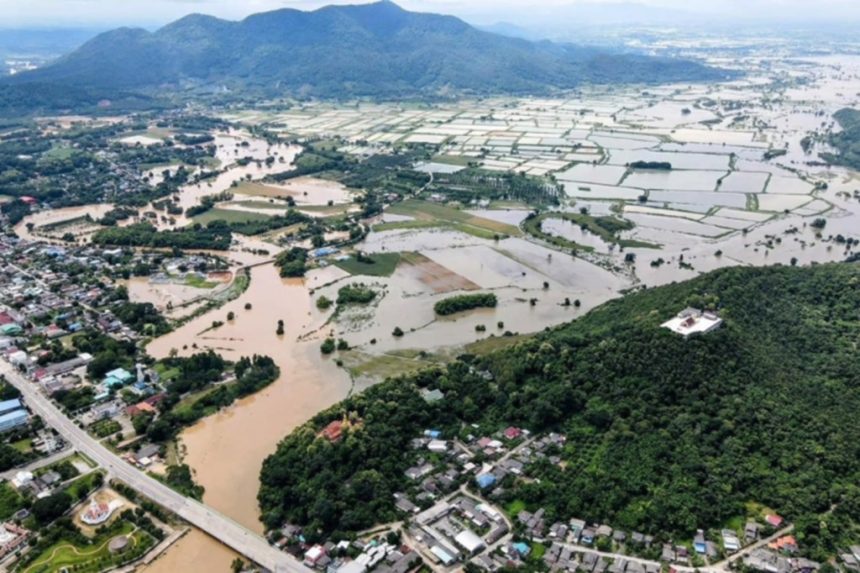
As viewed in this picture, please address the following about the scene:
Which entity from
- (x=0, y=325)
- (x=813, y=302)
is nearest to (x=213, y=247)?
(x=0, y=325)

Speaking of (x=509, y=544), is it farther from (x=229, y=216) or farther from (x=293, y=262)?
(x=229, y=216)

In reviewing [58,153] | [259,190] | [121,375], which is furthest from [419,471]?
[58,153]

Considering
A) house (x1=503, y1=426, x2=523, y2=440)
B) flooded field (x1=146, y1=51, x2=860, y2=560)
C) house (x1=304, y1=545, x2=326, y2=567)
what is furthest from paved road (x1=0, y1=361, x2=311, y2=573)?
house (x1=503, y1=426, x2=523, y2=440)

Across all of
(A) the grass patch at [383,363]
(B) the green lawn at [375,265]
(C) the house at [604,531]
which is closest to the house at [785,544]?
(C) the house at [604,531]

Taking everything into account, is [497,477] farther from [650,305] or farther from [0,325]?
[0,325]

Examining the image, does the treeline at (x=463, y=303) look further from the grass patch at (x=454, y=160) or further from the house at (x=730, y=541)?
the grass patch at (x=454, y=160)

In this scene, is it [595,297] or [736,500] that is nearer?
[736,500]
